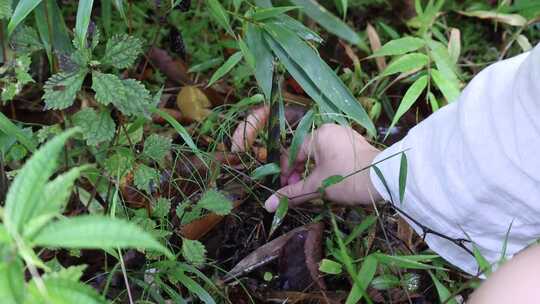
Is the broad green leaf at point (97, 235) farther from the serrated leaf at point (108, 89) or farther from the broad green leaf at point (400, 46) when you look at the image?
the broad green leaf at point (400, 46)

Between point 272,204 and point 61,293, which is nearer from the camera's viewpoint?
point 61,293

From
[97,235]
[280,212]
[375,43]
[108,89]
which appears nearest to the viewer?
[97,235]

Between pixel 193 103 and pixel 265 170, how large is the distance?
0.34 meters

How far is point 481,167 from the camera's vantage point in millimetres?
920

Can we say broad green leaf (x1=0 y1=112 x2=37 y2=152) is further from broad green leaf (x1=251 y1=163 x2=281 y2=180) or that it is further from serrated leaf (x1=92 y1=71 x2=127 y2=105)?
broad green leaf (x1=251 y1=163 x2=281 y2=180)

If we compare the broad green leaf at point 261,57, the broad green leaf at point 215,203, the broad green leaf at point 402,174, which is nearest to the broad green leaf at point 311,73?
the broad green leaf at point 261,57

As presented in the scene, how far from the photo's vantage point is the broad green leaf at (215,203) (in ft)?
3.18

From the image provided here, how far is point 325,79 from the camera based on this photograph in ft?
3.55

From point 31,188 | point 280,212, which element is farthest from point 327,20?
point 31,188

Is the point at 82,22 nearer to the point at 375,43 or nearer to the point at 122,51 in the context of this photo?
the point at 122,51

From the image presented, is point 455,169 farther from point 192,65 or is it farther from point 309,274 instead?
point 192,65

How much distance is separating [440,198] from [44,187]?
651 mm

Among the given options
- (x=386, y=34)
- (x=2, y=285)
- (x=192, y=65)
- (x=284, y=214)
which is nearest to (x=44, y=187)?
(x=2, y=285)

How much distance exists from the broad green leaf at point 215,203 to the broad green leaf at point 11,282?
52 centimetres
